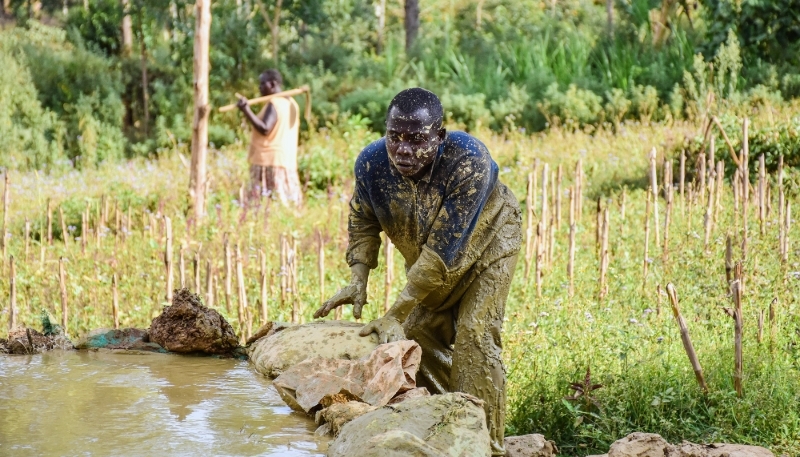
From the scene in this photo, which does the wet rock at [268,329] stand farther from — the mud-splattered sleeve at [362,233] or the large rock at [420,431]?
the large rock at [420,431]

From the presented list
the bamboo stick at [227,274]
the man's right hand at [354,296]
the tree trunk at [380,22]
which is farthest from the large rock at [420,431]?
the tree trunk at [380,22]

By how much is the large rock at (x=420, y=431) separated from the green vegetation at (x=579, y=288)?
1.49 meters

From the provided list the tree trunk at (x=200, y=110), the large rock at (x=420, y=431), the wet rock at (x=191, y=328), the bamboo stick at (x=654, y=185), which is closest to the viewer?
the large rock at (x=420, y=431)

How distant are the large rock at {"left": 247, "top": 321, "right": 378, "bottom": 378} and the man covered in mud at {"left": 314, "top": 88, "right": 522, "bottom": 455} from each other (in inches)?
5.3

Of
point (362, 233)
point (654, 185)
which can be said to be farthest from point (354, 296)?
point (654, 185)

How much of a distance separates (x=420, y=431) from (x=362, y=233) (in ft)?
4.18

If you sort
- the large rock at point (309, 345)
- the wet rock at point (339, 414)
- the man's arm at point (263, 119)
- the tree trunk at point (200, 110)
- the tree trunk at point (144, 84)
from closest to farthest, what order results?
the wet rock at point (339, 414) → the large rock at point (309, 345) → the tree trunk at point (200, 110) → the man's arm at point (263, 119) → the tree trunk at point (144, 84)

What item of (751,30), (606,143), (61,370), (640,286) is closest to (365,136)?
(606,143)

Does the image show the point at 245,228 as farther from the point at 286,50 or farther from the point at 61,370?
the point at 286,50

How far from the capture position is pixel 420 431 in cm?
336

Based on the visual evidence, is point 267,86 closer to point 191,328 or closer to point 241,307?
point 241,307

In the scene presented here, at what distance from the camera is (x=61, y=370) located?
4785 mm

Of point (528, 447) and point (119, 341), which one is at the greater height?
point (119, 341)

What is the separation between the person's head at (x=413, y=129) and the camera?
3.84 meters
